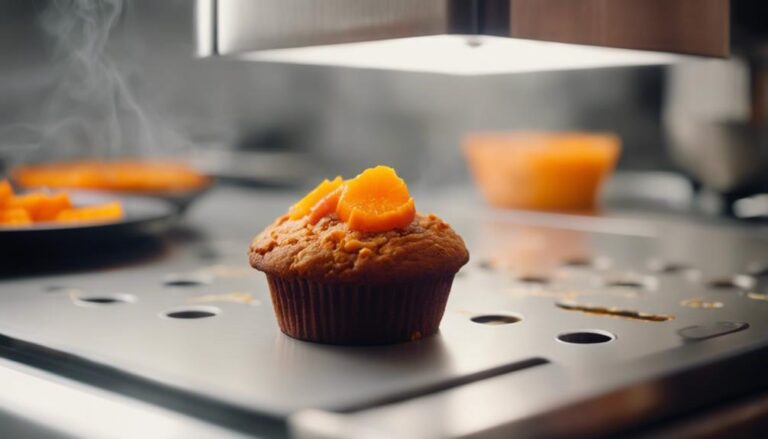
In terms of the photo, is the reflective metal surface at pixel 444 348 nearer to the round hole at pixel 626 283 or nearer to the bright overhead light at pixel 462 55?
the round hole at pixel 626 283

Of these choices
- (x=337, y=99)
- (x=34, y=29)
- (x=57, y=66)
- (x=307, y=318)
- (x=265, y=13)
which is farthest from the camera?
(x=337, y=99)

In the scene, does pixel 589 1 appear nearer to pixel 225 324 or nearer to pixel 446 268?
pixel 446 268

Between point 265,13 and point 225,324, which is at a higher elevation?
point 265,13

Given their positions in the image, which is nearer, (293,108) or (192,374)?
(192,374)

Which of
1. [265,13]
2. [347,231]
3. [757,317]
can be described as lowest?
[757,317]

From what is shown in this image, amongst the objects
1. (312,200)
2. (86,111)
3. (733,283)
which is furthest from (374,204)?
(86,111)

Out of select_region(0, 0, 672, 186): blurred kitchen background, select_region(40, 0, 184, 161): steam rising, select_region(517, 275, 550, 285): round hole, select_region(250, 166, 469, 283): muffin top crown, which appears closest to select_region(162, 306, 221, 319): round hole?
select_region(250, 166, 469, 283): muffin top crown

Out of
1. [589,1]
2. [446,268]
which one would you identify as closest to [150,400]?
[446,268]

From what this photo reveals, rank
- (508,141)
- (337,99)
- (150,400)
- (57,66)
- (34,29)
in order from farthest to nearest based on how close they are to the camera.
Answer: (337,99) < (57,66) < (34,29) < (508,141) < (150,400)
